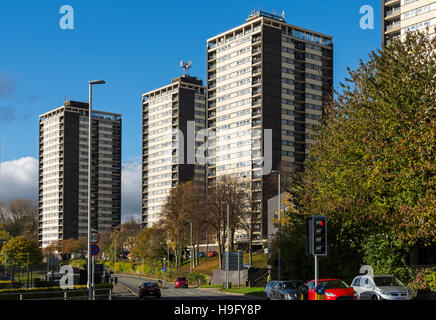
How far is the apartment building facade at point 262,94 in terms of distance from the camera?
124 metres

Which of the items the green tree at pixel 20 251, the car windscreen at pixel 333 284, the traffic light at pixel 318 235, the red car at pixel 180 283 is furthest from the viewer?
the green tree at pixel 20 251

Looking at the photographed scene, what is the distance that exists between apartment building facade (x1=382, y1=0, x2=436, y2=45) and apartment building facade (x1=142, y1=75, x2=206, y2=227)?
68.7m

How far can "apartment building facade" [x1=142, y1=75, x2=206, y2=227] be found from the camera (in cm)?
16325

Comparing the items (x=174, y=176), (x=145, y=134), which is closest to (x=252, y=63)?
(x=174, y=176)

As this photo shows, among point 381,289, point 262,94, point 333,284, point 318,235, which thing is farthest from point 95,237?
point 262,94

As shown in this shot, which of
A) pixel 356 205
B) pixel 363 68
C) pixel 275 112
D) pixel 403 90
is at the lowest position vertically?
pixel 356 205

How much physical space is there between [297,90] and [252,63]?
11796mm

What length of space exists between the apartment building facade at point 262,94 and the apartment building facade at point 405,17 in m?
29.4

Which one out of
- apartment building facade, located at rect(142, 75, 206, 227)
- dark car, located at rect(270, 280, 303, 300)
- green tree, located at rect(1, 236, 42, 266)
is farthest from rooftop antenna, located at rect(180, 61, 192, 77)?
dark car, located at rect(270, 280, 303, 300)

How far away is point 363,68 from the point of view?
4150cm

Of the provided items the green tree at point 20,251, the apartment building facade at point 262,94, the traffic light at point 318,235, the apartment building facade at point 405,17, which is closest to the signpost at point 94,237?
the traffic light at point 318,235

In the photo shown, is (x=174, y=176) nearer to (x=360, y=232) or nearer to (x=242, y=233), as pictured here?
(x=242, y=233)

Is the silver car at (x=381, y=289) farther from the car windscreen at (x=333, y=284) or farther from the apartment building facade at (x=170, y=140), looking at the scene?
the apartment building facade at (x=170, y=140)

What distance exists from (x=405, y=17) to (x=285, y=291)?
77.4m
